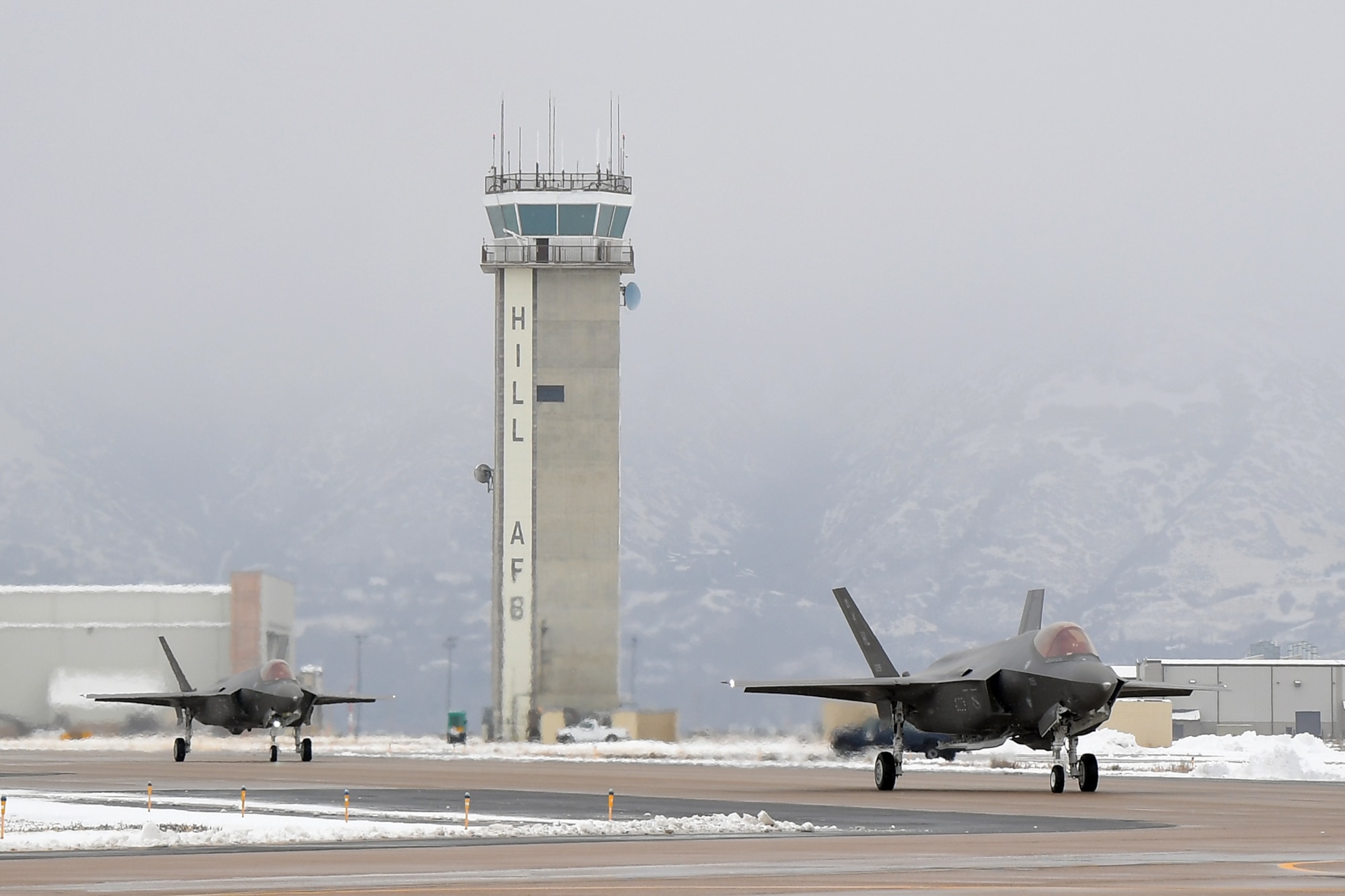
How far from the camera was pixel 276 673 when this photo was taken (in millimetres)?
58344

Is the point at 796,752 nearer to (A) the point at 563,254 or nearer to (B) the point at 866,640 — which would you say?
(B) the point at 866,640

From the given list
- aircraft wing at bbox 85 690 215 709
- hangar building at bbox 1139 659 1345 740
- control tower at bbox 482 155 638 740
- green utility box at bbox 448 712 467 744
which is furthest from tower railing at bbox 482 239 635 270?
hangar building at bbox 1139 659 1345 740

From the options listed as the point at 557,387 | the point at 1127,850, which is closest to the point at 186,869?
the point at 1127,850

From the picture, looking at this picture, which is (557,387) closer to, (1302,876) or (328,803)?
(328,803)

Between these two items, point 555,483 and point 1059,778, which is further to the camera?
point 555,483

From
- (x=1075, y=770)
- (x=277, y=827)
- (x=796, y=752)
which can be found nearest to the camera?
(x=277, y=827)

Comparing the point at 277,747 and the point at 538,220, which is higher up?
the point at 538,220

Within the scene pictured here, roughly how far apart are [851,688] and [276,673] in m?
24.1

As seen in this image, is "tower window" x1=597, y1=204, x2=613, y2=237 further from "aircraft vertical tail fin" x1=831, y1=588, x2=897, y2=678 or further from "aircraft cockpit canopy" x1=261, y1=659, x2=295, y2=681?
"aircraft vertical tail fin" x1=831, y1=588, x2=897, y2=678

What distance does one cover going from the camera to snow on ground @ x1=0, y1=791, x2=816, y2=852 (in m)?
23.7

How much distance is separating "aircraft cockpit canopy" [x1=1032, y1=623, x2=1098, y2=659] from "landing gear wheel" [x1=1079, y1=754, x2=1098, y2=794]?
1.85 meters

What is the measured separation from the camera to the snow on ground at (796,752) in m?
51.9

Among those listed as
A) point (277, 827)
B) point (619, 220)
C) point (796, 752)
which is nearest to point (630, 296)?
point (619, 220)

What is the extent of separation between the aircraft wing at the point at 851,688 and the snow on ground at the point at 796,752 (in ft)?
43.1
